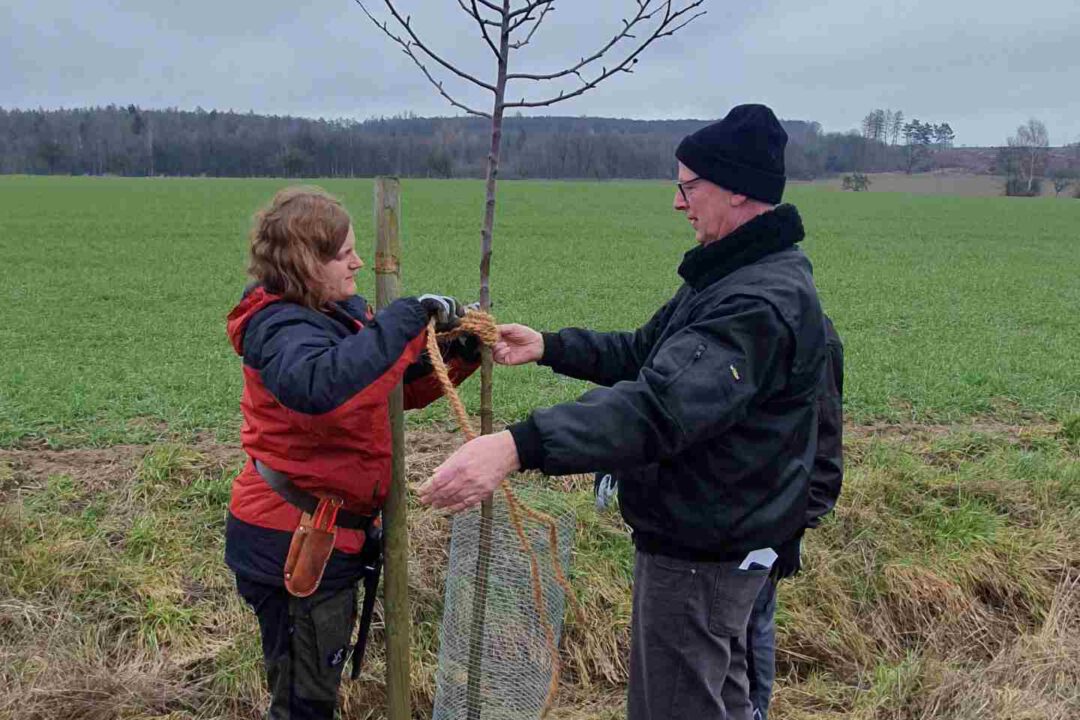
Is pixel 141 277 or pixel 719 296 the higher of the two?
pixel 719 296

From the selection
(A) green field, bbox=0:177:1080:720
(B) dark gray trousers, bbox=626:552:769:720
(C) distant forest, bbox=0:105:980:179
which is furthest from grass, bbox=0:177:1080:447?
(C) distant forest, bbox=0:105:980:179

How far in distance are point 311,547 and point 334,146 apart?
72038 mm

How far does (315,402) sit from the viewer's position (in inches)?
88.5

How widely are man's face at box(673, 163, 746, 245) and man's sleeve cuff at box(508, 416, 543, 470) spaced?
800 millimetres

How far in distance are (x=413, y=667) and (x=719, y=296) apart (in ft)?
8.00

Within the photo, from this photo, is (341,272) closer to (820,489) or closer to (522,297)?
(820,489)

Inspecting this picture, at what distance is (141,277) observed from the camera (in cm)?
1978

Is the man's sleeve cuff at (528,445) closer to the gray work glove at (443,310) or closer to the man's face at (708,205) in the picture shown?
the gray work glove at (443,310)

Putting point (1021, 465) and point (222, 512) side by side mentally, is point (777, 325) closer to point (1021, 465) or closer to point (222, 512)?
point (222, 512)

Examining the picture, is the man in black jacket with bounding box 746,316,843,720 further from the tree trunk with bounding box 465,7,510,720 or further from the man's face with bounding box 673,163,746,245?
the tree trunk with bounding box 465,7,510,720

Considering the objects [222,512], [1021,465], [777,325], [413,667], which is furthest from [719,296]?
[1021,465]

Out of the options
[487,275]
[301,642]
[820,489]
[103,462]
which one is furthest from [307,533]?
[103,462]

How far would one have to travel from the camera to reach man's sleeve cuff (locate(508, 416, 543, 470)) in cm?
207

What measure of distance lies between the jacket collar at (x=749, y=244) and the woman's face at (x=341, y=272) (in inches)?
37.8
